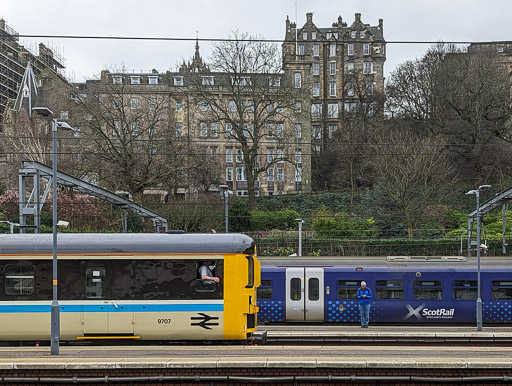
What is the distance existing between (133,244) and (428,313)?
13.9 m

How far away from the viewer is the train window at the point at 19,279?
18.2 metres

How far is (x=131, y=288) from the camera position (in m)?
18.0

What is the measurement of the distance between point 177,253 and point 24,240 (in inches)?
172

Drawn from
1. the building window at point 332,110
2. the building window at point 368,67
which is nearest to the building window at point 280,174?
the building window at point 332,110

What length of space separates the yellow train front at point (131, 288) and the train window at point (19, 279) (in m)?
0.03

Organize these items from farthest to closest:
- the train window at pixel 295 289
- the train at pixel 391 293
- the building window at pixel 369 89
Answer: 1. the building window at pixel 369 89
2. the train window at pixel 295 289
3. the train at pixel 391 293

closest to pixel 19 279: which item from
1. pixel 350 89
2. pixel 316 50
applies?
pixel 350 89

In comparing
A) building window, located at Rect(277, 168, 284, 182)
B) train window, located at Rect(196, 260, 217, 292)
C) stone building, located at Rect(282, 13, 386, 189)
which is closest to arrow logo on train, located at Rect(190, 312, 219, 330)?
train window, located at Rect(196, 260, 217, 292)

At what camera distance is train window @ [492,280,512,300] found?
1038 inches

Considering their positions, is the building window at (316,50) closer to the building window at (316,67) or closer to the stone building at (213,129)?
the building window at (316,67)

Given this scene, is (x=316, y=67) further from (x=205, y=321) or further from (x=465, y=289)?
(x=205, y=321)

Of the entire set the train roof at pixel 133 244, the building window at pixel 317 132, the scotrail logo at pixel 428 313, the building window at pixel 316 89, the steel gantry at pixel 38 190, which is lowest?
the scotrail logo at pixel 428 313

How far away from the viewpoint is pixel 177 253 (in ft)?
59.2

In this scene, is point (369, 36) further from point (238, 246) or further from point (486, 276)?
point (238, 246)
